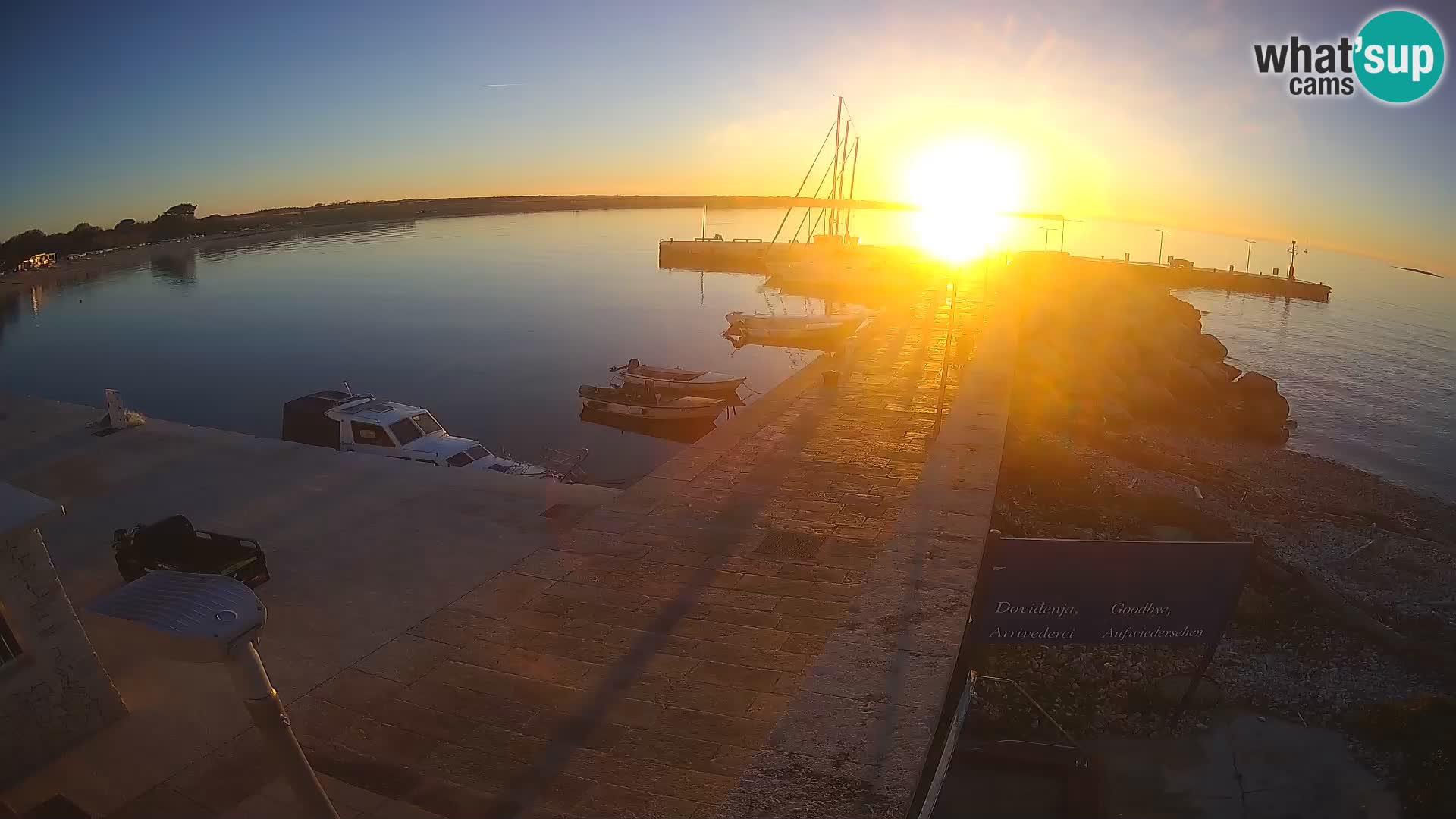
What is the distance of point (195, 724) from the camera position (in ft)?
19.4

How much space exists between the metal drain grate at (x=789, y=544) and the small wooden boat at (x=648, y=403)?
2403 cm

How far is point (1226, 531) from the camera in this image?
1325cm

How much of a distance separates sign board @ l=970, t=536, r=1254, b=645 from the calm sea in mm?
21436

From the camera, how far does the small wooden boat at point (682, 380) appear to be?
34250mm

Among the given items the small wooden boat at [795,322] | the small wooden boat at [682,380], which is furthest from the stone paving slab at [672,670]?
the small wooden boat at [795,322]

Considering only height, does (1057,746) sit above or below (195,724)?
below

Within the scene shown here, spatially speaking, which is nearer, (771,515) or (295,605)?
(295,605)

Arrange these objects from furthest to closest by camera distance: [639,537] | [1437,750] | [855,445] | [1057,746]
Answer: [855,445]
[639,537]
[1437,750]
[1057,746]

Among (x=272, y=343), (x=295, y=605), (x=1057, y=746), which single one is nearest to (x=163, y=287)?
(x=272, y=343)

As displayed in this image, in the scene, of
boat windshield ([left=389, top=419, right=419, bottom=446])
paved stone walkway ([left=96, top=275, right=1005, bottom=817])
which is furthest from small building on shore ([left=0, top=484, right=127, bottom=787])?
boat windshield ([left=389, top=419, right=419, bottom=446])

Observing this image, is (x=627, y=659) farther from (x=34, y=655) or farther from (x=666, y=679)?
(x=34, y=655)

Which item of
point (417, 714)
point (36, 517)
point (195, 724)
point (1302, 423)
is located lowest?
point (1302, 423)

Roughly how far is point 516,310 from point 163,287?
37.8 metres

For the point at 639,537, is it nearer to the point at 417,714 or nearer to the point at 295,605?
the point at 417,714
